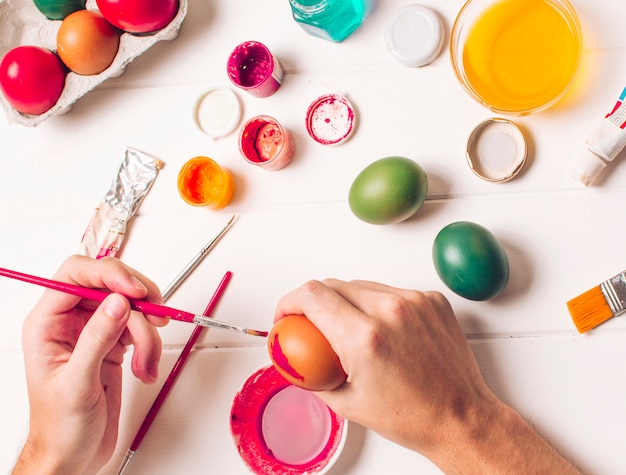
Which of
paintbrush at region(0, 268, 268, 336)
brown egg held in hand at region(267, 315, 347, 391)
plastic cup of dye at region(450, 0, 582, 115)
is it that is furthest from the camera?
plastic cup of dye at region(450, 0, 582, 115)

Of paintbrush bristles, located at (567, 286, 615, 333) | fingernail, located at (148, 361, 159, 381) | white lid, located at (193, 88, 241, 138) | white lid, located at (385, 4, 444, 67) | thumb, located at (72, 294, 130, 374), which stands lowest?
fingernail, located at (148, 361, 159, 381)

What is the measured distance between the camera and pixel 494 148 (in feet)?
3.57

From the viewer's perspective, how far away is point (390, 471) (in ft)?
3.38

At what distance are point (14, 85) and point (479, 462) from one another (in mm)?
1132

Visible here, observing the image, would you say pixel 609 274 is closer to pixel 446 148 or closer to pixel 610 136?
pixel 610 136

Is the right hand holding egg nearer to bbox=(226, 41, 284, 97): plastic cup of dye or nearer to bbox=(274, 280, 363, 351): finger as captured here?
bbox=(274, 280, 363, 351): finger

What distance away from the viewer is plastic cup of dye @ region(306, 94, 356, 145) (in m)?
1.12

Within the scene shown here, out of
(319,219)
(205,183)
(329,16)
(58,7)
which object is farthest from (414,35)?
(58,7)

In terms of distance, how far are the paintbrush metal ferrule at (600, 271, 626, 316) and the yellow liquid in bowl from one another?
1.15 feet

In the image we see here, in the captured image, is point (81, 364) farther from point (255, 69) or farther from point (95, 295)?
point (255, 69)

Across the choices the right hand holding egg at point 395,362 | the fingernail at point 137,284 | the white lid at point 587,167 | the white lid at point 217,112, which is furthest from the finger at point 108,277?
the white lid at point 587,167

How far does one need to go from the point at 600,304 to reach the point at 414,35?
0.63 meters

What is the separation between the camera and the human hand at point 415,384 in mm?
862

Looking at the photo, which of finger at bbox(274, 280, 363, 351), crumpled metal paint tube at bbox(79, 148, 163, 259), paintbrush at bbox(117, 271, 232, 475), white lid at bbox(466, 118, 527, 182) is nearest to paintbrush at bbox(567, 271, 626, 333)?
white lid at bbox(466, 118, 527, 182)
